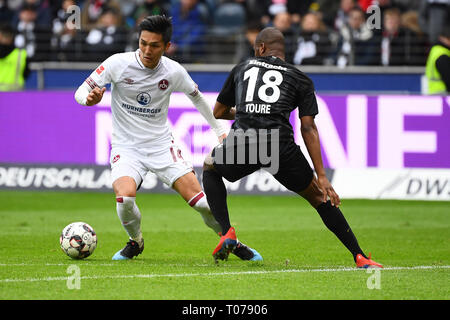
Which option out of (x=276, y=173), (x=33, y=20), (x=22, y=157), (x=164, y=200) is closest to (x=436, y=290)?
(x=276, y=173)

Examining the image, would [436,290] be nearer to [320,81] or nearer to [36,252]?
[36,252]

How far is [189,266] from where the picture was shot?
27.3 feet

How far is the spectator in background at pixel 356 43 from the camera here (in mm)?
17734

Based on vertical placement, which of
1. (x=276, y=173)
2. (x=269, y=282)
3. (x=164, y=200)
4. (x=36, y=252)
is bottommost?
(x=164, y=200)

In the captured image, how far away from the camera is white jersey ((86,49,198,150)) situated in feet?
29.0

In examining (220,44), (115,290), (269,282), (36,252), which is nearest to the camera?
(115,290)

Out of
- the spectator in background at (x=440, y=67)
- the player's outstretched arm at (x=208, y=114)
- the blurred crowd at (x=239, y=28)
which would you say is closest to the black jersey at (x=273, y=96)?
the player's outstretched arm at (x=208, y=114)

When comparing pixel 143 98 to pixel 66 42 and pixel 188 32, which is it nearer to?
pixel 188 32

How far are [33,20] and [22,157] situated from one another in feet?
16.8

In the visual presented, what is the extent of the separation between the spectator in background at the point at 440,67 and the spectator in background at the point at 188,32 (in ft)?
17.8

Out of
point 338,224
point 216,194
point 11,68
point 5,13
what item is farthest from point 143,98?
point 5,13

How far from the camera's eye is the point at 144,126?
9.02 metres

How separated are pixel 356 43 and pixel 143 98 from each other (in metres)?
9.88

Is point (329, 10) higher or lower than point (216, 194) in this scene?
higher
